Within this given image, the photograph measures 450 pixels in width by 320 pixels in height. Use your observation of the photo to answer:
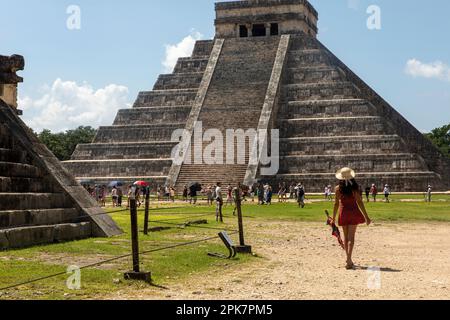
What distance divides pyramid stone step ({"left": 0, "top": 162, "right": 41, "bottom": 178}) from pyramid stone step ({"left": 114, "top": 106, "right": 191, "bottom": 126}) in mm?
33750

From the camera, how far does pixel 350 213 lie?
11320 mm

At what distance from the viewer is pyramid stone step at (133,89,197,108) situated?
164 ft

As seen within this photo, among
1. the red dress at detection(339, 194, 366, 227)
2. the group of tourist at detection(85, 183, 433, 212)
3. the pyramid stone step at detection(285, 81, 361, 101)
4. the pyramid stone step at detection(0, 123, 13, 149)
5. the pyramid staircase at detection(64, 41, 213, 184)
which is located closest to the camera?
the red dress at detection(339, 194, 366, 227)

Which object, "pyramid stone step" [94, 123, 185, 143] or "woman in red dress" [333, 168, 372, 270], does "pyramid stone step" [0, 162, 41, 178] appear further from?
"pyramid stone step" [94, 123, 185, 143]

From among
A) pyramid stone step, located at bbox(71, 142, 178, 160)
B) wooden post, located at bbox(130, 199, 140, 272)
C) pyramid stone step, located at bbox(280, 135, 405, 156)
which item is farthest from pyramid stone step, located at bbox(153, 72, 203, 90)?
wooden post, located at bbox(130, 199, 140, 272)

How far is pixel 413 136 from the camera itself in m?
46.8

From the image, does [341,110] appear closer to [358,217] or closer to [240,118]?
[240,118]

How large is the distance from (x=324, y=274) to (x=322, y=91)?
3736cm

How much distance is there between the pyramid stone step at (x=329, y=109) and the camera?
44656 mm

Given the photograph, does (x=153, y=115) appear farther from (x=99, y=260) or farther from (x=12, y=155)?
(x=99, y=260)

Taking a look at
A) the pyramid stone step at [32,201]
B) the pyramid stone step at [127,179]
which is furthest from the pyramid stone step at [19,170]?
the pyramid stone step at [127,179]

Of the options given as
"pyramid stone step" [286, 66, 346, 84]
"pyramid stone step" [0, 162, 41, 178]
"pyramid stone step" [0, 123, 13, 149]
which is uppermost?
"pyramid stone step" [286, 66, 346, 84]

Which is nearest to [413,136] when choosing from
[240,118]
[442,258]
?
[240,118]

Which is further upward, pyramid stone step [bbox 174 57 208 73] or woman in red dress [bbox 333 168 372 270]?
pyramid stone step [bbox 174 57 208 73]
